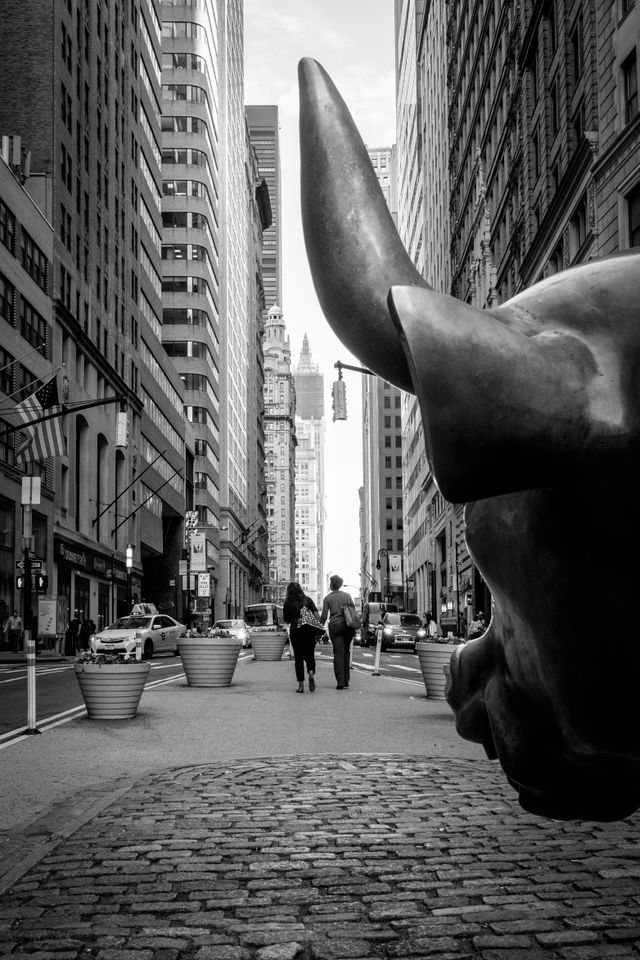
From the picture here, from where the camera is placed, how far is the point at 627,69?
27375 mm

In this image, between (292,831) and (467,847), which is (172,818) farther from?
(467,847)

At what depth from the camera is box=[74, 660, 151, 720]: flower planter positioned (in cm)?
1221

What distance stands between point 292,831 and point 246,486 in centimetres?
12291

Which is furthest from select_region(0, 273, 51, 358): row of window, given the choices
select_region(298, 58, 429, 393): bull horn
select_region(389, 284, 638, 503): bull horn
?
select_region(389, 284, 638, 503): bull horn

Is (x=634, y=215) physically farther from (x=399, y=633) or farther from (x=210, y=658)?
(x=399, y=633)

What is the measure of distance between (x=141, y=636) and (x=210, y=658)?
16.9m

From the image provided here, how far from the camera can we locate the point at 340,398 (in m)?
27.8

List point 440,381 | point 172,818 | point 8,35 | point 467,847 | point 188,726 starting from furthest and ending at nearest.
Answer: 1. point 8,35
2. point 188,726
3. point 172,818
4. point 467,847
5. point 440,381

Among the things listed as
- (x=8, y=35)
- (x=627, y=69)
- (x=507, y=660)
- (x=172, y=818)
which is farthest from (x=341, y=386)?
(x=8, y=35)

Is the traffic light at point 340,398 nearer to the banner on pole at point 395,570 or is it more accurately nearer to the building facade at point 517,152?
the building facade at point 517,152

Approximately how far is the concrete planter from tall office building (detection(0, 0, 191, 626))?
33.8 ft

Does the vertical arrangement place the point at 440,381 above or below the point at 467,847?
above

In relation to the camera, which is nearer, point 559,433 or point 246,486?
point 559,433

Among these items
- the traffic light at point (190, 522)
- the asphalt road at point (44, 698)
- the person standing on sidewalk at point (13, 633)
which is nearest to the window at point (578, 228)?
the asphalt road at point (44, 698)
